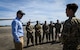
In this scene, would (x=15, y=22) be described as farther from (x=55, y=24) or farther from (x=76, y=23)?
(x=55, y=24)

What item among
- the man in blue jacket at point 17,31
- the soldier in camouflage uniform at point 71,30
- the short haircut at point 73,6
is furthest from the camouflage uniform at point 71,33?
the man in blue jacket at point 17,31

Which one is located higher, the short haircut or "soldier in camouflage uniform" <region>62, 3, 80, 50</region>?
the short haircut

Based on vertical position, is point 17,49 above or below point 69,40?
below

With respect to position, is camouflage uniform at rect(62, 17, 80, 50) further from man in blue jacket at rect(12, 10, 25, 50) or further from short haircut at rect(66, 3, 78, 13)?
man in blue jacket at rect(12, 10, 25, 50)

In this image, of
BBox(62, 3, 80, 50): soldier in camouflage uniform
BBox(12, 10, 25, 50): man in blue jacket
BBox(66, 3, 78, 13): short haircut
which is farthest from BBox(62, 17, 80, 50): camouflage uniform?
BBox(12, 10, 25, 50): man in blue jacket

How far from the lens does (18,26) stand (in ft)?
25.3

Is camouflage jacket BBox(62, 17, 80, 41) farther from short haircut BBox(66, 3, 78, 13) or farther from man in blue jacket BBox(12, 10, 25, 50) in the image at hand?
man in blue jacket BBox(12, 10, 25, 50)

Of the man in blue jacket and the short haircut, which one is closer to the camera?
the short haircut

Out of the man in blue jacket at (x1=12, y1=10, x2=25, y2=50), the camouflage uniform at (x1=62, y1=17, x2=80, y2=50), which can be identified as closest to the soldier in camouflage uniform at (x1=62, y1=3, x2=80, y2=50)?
the camouflage uniform at (x1=62, y1=17, x2=80, y2=50)

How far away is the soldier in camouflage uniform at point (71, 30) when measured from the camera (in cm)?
489

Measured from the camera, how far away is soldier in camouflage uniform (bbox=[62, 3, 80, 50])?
16.0 feet

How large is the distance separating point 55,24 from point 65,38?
15.6m

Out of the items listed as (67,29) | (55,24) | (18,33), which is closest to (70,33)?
(67,29)

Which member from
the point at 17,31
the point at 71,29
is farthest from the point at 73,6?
the point at 17,31
